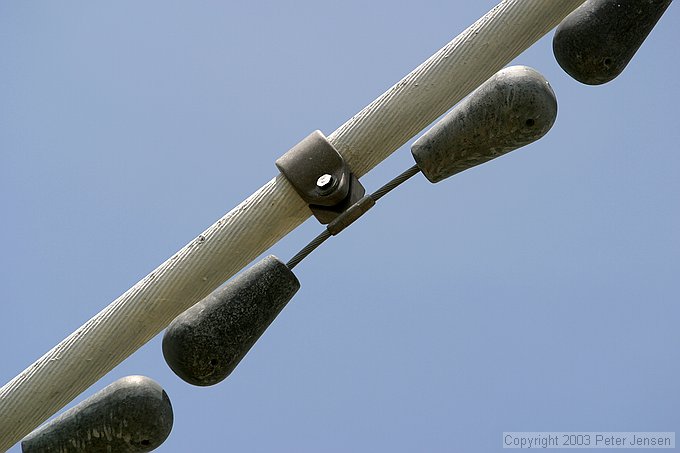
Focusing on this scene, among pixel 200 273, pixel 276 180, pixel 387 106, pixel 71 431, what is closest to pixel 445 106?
pixel 387 106

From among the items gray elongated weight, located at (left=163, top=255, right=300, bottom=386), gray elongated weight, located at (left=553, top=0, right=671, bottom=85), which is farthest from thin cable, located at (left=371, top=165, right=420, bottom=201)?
gray elongated weight, located at (left=553, top=0, right=671, bottom=85)

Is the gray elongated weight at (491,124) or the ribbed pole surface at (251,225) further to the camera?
the ribbed pole surface at (251,225)

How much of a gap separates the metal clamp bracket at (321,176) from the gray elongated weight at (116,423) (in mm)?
615

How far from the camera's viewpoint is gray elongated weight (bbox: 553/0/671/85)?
3.06 m

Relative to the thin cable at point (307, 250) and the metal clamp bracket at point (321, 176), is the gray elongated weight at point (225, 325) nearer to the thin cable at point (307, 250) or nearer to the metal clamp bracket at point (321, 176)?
the thin cable at point (307, 250)

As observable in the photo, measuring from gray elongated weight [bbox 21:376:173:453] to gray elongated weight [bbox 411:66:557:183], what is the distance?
0.89 metres

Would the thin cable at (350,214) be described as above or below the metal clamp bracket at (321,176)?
below

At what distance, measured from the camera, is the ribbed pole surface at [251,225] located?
304cm

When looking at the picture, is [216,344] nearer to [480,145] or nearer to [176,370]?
[176,370]

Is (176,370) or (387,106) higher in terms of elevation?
(387,106)

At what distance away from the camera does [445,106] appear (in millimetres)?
3074

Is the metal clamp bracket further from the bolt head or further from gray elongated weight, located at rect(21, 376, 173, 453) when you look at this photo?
gray elongated weight, located at rect(21, 376, 173, 453)

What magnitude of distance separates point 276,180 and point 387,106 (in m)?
0.33

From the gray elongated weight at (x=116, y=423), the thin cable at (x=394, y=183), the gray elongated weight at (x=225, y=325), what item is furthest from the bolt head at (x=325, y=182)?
the gray elongated weight at (x=116, y=423)
